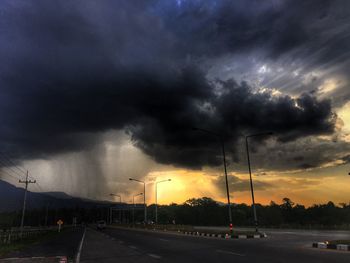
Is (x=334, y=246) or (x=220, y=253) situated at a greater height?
(x=334, y=246)

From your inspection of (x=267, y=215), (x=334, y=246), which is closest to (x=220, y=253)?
(x=334, y=246)

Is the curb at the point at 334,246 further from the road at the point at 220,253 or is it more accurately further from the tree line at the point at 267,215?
the tree line at the point at 267,215

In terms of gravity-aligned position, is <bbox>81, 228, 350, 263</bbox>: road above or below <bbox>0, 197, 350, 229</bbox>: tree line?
below

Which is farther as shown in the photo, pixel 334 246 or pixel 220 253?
pixel 334 246

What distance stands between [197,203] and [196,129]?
14280 centimetres

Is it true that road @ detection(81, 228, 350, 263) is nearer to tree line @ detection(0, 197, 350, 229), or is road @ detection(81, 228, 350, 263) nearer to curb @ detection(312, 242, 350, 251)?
curb @ detection(312, 242, 350, 251)

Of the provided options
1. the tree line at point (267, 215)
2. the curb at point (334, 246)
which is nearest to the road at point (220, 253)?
the curb at point (334, 246)

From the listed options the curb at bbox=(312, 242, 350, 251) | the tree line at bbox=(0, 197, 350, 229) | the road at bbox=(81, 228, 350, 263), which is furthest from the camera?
the tree line at bbox=(0, 197, 350, 229)

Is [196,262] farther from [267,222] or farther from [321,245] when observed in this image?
[267,222]

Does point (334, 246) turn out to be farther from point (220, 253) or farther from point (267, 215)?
point (267, 215)

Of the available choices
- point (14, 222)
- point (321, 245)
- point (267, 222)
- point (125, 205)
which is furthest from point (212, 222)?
point (321, 245)

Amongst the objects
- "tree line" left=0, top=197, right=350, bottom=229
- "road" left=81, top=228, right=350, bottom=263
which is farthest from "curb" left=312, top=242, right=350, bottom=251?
"tree line" left=0, top=197, right=350, bottom=229

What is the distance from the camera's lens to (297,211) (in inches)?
4899

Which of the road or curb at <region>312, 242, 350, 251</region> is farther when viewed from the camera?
curb at <region>312, 242, 350, 251</region>
